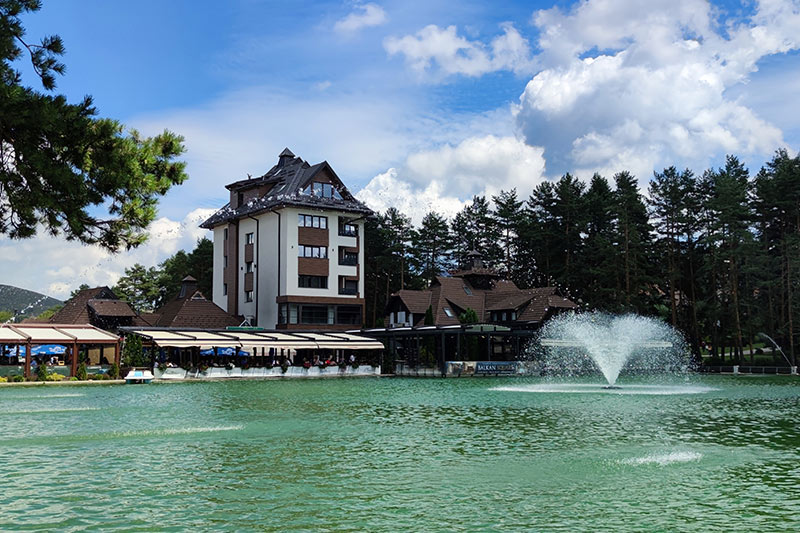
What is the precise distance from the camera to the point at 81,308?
7019cm

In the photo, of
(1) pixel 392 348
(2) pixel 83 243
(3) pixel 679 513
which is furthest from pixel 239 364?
(3) pixel 679 513

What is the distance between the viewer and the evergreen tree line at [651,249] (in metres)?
64.5

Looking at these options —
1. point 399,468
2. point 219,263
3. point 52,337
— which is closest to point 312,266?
point 219,263

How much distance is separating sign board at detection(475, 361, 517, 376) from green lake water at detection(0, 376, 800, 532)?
30.2m

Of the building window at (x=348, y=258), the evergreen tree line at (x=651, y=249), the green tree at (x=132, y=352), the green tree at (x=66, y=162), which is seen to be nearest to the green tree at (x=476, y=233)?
the evergreen tree line at (x=651, y=249)

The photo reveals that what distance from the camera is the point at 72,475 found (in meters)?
14.7

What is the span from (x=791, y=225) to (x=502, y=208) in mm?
32385

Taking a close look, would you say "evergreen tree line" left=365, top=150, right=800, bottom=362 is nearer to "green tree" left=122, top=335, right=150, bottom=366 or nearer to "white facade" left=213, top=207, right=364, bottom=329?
"white facade" left=213, top=207, right=364, bottom=329

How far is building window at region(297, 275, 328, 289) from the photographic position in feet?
225

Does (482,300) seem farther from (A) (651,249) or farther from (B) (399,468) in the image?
(B) (399,468)

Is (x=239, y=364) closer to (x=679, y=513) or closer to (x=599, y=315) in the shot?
(x=599, y=315)

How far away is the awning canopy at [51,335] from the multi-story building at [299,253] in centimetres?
1804

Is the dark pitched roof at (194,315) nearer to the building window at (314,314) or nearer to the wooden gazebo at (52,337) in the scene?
the building window at (314,314)

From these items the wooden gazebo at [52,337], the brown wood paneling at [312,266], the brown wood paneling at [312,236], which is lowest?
the wooden gazebo at [52,337]
